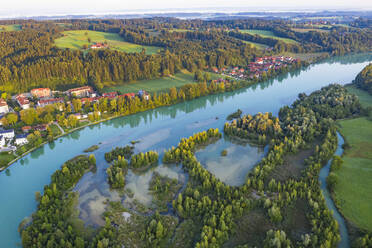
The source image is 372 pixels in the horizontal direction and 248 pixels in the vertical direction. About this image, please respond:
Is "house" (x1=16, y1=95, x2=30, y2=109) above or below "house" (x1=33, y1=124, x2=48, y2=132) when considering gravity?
above

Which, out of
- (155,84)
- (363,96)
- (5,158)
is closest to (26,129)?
(5,158)

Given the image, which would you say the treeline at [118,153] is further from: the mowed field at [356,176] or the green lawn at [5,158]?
the mowed field at [356,176]

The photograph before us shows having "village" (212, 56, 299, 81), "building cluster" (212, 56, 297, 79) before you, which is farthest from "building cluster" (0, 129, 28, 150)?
"building cluster" (212, 56, 297, 79)

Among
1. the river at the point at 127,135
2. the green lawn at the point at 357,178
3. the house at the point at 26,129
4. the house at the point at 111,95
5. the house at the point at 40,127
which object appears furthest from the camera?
the house at the point at 111,95

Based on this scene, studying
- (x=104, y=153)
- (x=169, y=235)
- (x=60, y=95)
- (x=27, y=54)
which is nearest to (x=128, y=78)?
(x=60, y=95)

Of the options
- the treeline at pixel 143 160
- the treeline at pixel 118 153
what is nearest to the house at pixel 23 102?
the treeline at pixel 118 153

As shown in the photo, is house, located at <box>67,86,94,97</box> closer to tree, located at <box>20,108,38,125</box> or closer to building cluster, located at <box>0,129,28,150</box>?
tree, located at <box>20,108,38,125</box>
